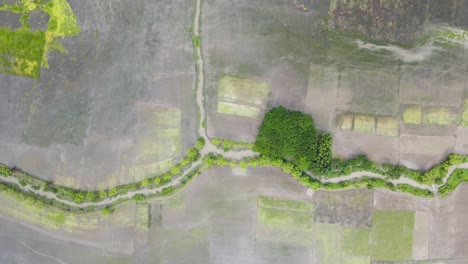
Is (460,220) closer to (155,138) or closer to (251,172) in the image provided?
(251,172)

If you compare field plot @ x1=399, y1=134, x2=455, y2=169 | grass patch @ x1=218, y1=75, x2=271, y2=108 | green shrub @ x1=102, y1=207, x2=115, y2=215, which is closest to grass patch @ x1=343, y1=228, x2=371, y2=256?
field plot @ x1=399, y1=134, x2=455, y2=169

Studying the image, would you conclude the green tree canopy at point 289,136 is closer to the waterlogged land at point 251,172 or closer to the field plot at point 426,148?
the waterlogged land at point 251,172

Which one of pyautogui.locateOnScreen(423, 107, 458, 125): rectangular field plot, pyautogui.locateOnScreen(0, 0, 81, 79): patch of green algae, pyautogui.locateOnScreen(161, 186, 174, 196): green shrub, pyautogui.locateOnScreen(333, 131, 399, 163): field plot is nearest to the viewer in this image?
pyautogui.locateOnScreen(423, 107, 458, 125): rectangular field plot

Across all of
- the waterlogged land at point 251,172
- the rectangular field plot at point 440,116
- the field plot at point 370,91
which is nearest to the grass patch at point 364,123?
the waterlogged land at point 251,172

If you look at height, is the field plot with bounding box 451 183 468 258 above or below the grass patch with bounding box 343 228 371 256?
above

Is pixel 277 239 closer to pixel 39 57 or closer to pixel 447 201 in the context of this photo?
pixel 447 201

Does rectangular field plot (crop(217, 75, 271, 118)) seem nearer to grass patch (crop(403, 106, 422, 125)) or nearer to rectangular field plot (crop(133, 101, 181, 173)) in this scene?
rectangular field plot (crop(133, 101, 181, 173))
